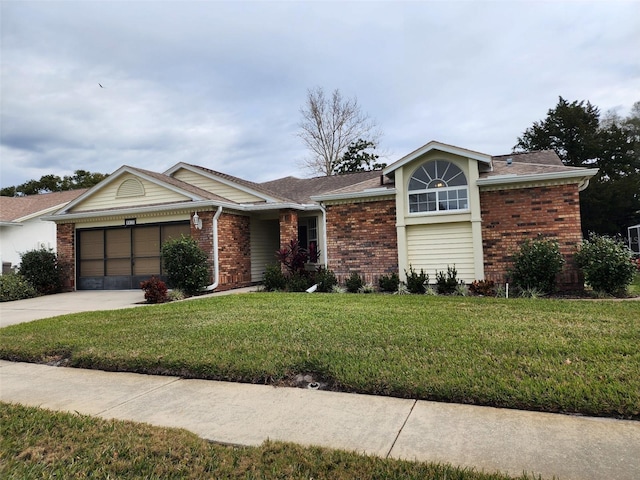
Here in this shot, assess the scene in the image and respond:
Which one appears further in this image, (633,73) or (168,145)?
(168,145)

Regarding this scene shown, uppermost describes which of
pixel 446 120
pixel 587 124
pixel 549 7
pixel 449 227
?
pixel 587 124

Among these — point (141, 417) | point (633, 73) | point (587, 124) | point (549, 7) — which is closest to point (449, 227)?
point (549, 7)

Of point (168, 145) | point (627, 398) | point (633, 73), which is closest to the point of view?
point (627, 398)

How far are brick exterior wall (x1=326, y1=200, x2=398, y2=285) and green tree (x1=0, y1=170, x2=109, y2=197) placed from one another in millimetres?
38612

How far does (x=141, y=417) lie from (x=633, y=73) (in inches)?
605

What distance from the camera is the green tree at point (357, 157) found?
101 ft

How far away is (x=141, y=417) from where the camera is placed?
346 cm

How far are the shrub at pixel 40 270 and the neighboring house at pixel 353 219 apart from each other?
2.33 ft

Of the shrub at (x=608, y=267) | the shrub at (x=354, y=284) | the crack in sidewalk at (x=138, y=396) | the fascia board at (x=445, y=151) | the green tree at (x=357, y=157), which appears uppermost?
the green tree at (x=357, y=157)

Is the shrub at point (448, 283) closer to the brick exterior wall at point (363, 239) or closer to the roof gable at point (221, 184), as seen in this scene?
the brick exterior wall at point (363, 239)

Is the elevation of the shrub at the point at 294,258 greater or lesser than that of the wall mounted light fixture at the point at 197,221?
lesser

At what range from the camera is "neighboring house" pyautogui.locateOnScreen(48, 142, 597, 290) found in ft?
35.1

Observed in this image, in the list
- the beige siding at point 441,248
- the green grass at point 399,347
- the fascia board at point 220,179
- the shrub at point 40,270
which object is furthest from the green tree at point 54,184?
the green grass at point 399,347

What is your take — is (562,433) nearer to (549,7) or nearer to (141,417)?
(141,417)
